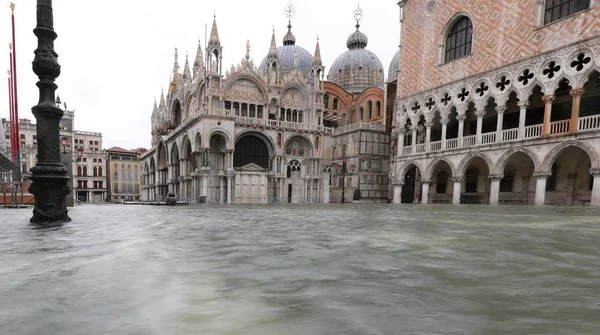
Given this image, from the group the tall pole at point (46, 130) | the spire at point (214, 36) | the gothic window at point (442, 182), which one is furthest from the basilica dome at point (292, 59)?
the tall pole at point (46, 130)

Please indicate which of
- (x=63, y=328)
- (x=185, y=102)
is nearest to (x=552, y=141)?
(x=63, y=328)

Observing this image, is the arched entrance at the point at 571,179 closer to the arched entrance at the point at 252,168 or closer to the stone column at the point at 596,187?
the stone column at the point at 596,187

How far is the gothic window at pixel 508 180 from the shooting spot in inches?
881

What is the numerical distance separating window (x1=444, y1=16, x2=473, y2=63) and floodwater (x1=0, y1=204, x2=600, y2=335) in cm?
2365

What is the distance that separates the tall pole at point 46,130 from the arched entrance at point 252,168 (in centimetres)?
2238

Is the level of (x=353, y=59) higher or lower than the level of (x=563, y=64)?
higher

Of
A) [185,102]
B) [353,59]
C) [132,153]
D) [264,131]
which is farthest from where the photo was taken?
[132,153]

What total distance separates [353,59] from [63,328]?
54479 millimetres

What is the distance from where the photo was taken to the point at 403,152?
91.5ft

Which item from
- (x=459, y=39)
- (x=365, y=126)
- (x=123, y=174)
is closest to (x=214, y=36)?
(x=365, y=126)

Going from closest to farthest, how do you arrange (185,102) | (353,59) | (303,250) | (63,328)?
1. (63,328)
2. (303,250)
3. (185,102)
4. (353,59)

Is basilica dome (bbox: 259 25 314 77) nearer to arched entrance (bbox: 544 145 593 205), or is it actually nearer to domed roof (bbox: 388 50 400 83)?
domed roof (bbox: 388 50 400 83)

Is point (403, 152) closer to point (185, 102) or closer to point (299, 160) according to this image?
point (299, 160)

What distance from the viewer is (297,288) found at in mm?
2020
